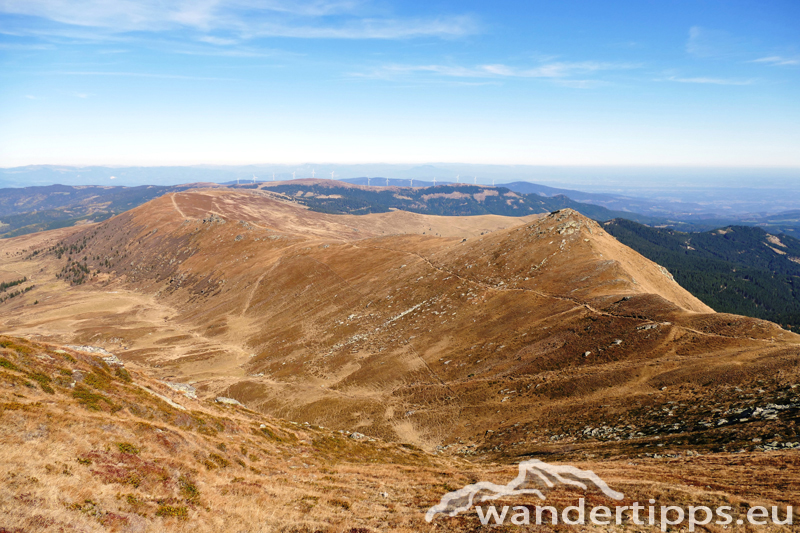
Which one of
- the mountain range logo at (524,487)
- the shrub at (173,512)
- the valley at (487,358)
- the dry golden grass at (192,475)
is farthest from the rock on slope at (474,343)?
the shrub at (173,512)

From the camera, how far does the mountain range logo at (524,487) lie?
24156 millimetres

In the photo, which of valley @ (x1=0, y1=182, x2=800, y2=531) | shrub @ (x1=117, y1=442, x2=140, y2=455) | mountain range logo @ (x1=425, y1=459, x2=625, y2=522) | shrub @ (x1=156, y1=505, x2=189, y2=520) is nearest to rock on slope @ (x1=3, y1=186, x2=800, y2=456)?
valley @ (x1=0, y1=182, x2=800, y2=531)

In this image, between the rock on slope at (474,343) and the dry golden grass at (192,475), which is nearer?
the dry golden grass at (192,475)

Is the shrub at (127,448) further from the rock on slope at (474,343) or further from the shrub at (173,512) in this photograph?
the rock on slope at (474,343)

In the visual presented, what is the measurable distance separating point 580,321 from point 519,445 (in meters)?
29.7

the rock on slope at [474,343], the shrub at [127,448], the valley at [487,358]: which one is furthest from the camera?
the rock on slope at [474,343]

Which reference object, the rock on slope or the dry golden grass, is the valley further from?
the dry golden grass

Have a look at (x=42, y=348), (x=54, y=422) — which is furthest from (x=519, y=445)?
(x=42, y=348)

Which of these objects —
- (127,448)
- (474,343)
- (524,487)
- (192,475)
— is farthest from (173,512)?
(474,343)

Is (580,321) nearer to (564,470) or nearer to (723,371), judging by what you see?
(723,371)

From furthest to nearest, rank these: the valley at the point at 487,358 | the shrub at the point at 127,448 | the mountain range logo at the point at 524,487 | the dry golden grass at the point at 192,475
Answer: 1. the valley at the point at 487,358
2. the shrub at the point at 127,448
3. the mountain range logo at the point at 524,487
4. the dry golden grass at the point at 192,475

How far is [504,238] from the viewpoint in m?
117

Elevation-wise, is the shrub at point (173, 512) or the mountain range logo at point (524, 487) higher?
the shrub at point (173, 512)

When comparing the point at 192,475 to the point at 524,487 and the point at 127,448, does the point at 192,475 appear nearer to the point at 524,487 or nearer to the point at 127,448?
the point at 127,448
